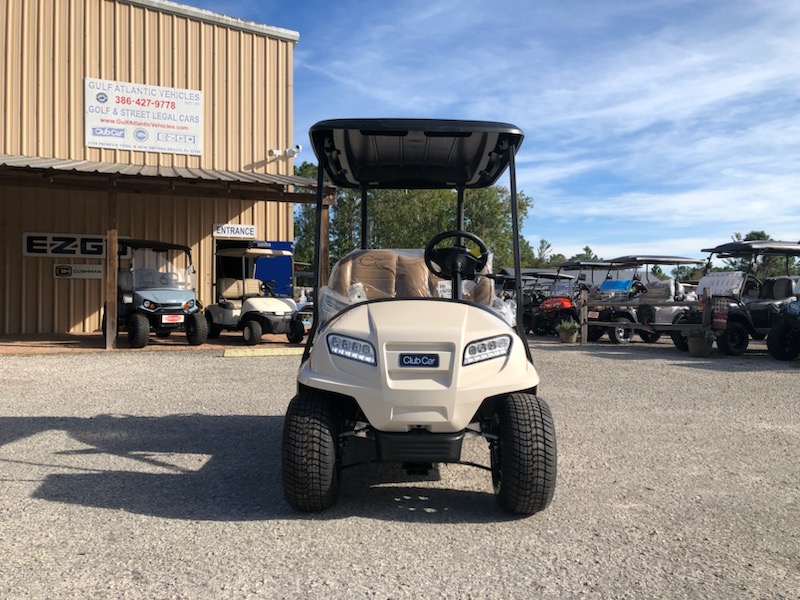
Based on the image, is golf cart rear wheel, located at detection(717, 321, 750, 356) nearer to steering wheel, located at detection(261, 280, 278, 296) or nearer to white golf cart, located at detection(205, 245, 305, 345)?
white golf cart, located at detection(205, 245, 305, 345)

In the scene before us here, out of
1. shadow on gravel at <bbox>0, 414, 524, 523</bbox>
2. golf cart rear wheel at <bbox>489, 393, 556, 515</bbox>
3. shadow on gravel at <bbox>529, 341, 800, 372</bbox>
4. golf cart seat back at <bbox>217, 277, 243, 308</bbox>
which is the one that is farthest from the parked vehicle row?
golf cart rear wheel at <bbox>489, 393, 556, 515</bbox>

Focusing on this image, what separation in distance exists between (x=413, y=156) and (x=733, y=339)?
10.2m

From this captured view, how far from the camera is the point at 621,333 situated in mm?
15867

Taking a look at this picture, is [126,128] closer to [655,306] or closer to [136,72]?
[136,72]

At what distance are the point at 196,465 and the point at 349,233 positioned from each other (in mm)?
34371

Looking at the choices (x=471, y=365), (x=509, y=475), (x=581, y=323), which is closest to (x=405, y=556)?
(x=509, y=475)

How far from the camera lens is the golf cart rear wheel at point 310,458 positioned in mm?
3402

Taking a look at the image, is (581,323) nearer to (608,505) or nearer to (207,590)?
(608,505)

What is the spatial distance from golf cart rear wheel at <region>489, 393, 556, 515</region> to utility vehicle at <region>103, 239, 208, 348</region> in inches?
406

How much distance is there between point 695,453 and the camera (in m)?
5.05

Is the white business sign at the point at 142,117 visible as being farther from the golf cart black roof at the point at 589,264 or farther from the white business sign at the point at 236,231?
the golf cart black roof at the point at 589,264

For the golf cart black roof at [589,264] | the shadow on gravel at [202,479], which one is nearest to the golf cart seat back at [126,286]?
the shadow on gravel at [202,479]

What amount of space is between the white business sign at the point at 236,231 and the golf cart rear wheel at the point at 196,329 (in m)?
5.22

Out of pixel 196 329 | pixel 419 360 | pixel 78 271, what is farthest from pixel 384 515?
pixel 78 271
